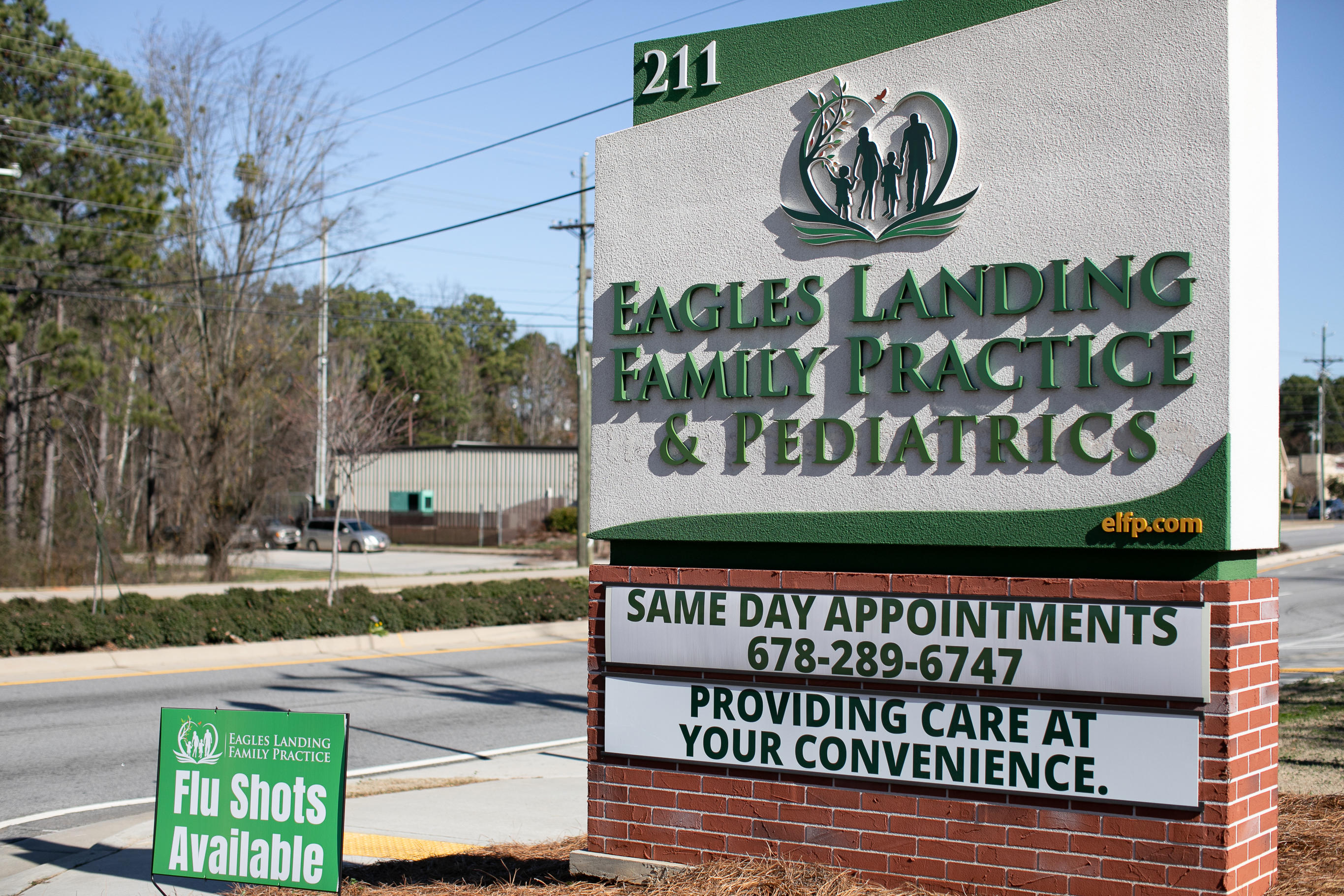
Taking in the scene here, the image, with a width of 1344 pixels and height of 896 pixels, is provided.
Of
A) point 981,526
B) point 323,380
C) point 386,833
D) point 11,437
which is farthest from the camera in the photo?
point 323,380

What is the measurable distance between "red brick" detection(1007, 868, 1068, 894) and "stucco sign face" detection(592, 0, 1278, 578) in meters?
1.25

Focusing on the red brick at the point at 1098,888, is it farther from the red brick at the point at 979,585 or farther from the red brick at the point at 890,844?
the red brick at the point at 979,585

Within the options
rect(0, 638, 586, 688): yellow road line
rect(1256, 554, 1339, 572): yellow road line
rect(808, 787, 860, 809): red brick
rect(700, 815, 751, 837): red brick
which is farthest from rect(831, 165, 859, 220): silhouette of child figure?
rect(1256, 554, 1339, 572): yellow road line

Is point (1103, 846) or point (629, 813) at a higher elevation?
point (1103, 846)

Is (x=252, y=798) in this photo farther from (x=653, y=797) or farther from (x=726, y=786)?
(x=726, y=786)

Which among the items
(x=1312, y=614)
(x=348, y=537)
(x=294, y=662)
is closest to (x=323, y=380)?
(x=348, y=537)

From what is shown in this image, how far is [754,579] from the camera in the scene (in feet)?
17.1

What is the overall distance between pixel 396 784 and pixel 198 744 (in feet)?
12.6

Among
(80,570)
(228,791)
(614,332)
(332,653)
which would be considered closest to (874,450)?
(614,332)

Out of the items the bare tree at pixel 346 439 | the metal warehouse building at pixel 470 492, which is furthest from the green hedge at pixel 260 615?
the metal warehouse building at pixel 470 492

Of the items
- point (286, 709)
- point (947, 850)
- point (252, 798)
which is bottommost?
point (286, 709)

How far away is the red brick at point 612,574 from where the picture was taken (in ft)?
18.0

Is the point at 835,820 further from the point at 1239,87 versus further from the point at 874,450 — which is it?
the point at 1239,87

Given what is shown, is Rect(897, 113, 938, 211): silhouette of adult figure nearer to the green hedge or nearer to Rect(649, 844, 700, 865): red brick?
Rect(649, 844, 700, 865): red brick
